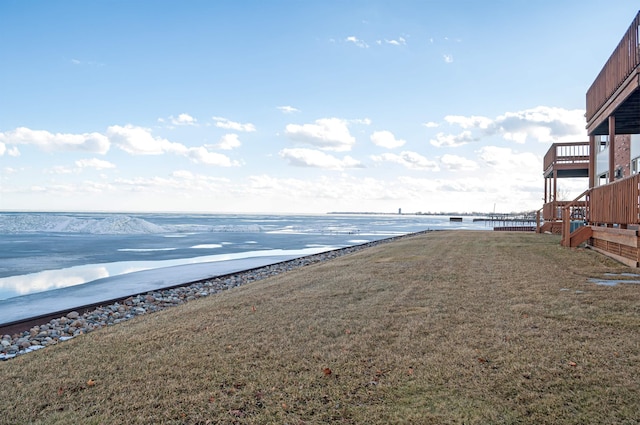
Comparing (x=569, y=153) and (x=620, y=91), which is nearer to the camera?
(x=620, y=91)

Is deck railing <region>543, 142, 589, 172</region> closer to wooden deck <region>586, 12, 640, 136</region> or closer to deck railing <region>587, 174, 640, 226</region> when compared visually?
wooden deck <region>586, 12, 640, 136</region>

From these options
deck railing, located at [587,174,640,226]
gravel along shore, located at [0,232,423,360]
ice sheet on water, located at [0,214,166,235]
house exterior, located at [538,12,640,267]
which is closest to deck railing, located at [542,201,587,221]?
house exterior, located at [538,12,640,267]

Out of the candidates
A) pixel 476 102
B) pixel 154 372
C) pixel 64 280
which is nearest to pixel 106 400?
pixel 154 372

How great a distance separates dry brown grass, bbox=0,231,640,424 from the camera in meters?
3.15

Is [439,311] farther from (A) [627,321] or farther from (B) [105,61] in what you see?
(B) [105,61]

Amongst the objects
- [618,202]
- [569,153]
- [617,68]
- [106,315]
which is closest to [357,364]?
[106,315]

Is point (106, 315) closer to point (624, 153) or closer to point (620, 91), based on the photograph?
Answer: point (620, 91)

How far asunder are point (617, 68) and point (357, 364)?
11154 mm

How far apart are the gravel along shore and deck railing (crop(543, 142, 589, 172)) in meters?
18.1

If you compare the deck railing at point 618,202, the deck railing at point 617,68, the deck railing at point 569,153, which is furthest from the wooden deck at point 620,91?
the deck railing at point 569,153

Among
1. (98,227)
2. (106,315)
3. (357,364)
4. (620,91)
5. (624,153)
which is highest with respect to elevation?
(620,91)

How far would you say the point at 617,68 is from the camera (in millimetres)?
→ 10750

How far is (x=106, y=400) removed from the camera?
3.44 m

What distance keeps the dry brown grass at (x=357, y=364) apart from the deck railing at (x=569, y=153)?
17941 mm
